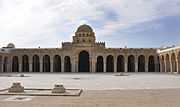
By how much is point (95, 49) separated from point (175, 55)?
1378 centimetres

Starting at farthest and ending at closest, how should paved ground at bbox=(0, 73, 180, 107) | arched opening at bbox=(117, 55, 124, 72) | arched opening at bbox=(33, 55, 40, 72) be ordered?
arched opening at bbox=(117, 55, 124, 72)
arched opening at bbox=(33, 55, 40, 72)
paved ground at bbox=(0, 73, 180, 107)

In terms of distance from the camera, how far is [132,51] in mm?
48281

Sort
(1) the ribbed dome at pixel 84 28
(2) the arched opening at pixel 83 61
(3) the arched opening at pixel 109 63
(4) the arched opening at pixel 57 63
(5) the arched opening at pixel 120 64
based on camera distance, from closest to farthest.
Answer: (2) the arched opening at pixel 83 61
(4) the arched opening at pixel 57 63
(1) the ribbed dome at pixel 84 28
(5) the arched opening at pixel 120 64
(3) the arched opening at pixel 109 63

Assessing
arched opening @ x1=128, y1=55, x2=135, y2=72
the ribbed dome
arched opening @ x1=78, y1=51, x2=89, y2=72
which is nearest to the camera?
arched opening @ x1=78, y1=51, x2=89, y2=72

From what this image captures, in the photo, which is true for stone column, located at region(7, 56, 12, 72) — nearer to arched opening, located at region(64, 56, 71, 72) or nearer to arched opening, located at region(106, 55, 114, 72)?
arched opening, located at region(64, 56, 71, 72)

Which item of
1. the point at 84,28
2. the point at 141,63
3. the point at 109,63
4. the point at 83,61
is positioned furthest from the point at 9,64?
the point at 141,63

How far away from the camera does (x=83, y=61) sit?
52.2 meters

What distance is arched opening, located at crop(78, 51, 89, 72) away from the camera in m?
51.5

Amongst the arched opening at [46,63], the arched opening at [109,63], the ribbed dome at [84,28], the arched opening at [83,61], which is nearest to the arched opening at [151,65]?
the arched opening at [109,63]

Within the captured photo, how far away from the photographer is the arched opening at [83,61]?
51500mm

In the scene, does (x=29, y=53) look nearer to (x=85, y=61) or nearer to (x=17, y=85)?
(x=85, y=61)

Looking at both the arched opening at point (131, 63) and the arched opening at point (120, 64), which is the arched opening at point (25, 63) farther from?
the arched opening at point (131, 63)

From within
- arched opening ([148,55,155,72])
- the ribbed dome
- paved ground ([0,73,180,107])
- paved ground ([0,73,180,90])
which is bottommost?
paved ground ([0,73,180,90])

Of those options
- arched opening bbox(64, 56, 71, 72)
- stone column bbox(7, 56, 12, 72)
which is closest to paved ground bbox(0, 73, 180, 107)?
stone column bbox(7, 56, 12, 72)
